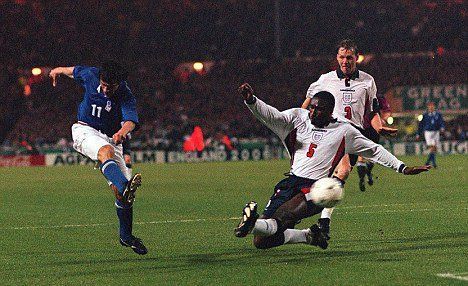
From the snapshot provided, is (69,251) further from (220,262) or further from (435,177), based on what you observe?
(435,177)

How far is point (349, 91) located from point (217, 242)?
2.52 metres

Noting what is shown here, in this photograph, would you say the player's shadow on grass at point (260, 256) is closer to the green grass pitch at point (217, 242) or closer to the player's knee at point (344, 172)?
the green grass pitch at point (217, 242)

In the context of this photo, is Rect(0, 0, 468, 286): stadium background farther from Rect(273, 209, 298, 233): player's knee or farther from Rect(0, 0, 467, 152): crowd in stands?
Rect(273, 209, 298, 233): player's knee

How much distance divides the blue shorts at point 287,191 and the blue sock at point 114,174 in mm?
1501

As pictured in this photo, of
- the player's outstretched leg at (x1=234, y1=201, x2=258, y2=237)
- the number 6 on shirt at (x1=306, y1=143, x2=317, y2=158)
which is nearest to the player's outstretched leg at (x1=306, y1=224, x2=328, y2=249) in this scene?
the number 6 on shirt at (x1=306, y1=143, x2=317, y2=158)

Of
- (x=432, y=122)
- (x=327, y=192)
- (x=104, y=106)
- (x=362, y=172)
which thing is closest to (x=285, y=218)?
(x=327, y=192)

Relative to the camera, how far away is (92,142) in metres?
11.3

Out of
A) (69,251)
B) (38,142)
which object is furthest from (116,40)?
(69,251)

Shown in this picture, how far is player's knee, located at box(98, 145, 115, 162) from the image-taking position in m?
11.0

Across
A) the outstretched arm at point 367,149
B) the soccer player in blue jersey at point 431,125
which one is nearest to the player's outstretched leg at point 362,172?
the outstretched arm at point 367,149

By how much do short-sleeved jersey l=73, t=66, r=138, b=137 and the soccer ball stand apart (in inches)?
84.8

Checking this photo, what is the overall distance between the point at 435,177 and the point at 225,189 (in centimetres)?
655

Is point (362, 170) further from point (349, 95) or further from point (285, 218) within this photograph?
point (285, 218)

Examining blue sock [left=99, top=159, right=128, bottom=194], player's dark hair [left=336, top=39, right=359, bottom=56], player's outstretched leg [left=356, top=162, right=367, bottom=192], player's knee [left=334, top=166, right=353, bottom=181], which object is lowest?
player's outstretched leg [left=356, top=162, right=367, bottom=192]
